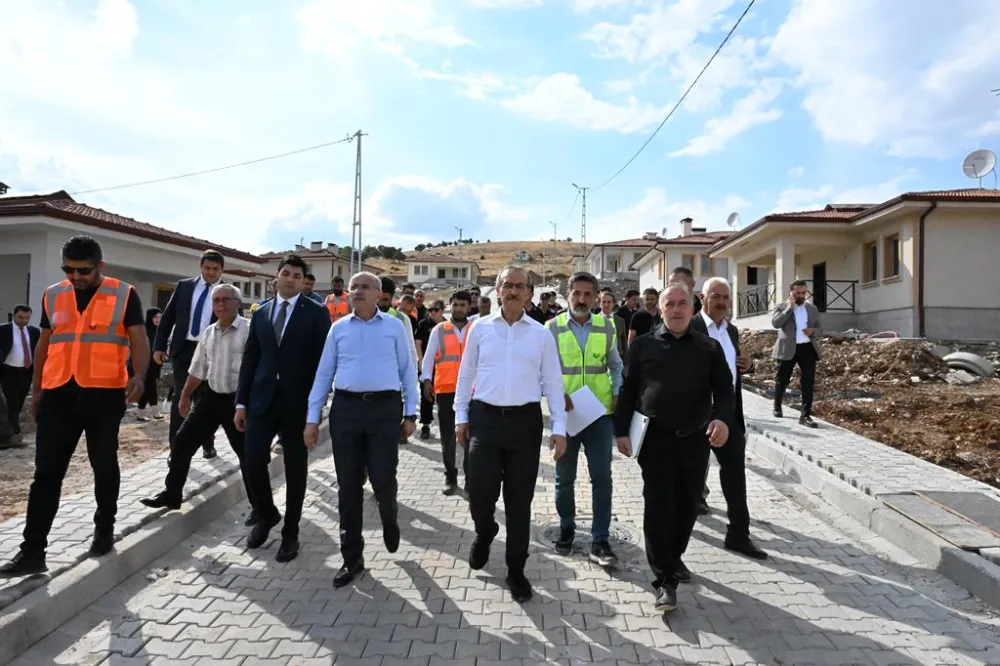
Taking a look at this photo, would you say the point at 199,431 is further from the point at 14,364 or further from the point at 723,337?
the point at 14,364

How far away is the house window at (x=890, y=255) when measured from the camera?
20031 millimetres

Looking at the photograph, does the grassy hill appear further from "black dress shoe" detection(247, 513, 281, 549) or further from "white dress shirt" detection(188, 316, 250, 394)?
"black dress shoe" detection(247, 513, 281, 549)

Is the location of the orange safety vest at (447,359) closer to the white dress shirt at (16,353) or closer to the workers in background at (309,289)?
the workers in background at (309,289)

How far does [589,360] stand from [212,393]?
9.77ft

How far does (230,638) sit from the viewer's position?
10.9ft

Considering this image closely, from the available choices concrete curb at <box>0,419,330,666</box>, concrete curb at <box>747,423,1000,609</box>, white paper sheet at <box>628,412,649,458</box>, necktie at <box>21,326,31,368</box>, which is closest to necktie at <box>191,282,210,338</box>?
concrete curb at <box>0,419,330,666</box>

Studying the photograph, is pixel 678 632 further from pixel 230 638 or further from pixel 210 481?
pixel 210 481

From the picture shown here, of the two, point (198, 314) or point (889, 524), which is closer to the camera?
point (889, 524)

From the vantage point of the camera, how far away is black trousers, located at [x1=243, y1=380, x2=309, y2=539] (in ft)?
14.8

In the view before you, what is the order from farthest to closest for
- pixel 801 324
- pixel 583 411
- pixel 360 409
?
pixel 801 324
pixel 583 411
pixel 360 409

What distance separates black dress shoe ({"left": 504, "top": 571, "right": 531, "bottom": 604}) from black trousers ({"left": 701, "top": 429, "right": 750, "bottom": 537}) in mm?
1705

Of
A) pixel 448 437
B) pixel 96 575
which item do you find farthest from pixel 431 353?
pixel 96 575

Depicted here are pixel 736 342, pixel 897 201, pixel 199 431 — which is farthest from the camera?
pixel 897 201

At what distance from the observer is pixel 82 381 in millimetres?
3889
